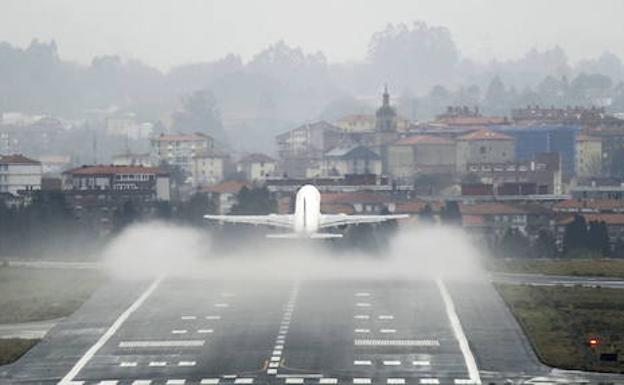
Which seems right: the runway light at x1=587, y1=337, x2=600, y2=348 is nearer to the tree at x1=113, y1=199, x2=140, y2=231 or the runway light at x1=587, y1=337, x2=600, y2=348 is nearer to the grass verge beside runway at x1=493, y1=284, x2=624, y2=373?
the grass verge beside runway at x1=493, y1=284, x2=624, y2=373

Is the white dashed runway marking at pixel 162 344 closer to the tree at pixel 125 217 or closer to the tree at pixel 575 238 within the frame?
the tree at pixel 125 217

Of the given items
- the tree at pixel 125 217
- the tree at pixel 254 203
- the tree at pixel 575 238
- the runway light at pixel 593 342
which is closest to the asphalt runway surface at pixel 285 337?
the runway light at pixel 593 342

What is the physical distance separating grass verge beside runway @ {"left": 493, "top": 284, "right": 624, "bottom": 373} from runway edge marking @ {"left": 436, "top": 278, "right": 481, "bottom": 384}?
336cm

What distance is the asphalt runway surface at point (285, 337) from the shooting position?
275ft

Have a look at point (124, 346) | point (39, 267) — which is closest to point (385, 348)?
point (124, 346)

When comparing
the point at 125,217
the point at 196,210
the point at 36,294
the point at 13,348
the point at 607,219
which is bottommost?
the point at 13,348

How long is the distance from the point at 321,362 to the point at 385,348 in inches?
220

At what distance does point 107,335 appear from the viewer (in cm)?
9600

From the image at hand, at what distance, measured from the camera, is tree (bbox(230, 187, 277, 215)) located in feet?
585

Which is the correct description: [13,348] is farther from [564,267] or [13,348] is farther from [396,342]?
[564,267]

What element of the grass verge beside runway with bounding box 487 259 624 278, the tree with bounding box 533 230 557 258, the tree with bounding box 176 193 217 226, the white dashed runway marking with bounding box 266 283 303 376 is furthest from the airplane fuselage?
the tree with bounding box 533 230 557 258

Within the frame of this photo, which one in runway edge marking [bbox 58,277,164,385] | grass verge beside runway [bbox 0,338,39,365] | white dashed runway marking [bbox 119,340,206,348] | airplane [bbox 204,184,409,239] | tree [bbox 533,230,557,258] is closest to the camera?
runway edge marking [bbox 58,277,164,385]

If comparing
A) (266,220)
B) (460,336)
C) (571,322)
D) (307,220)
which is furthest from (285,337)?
(266,220)

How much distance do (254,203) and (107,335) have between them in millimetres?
87608
